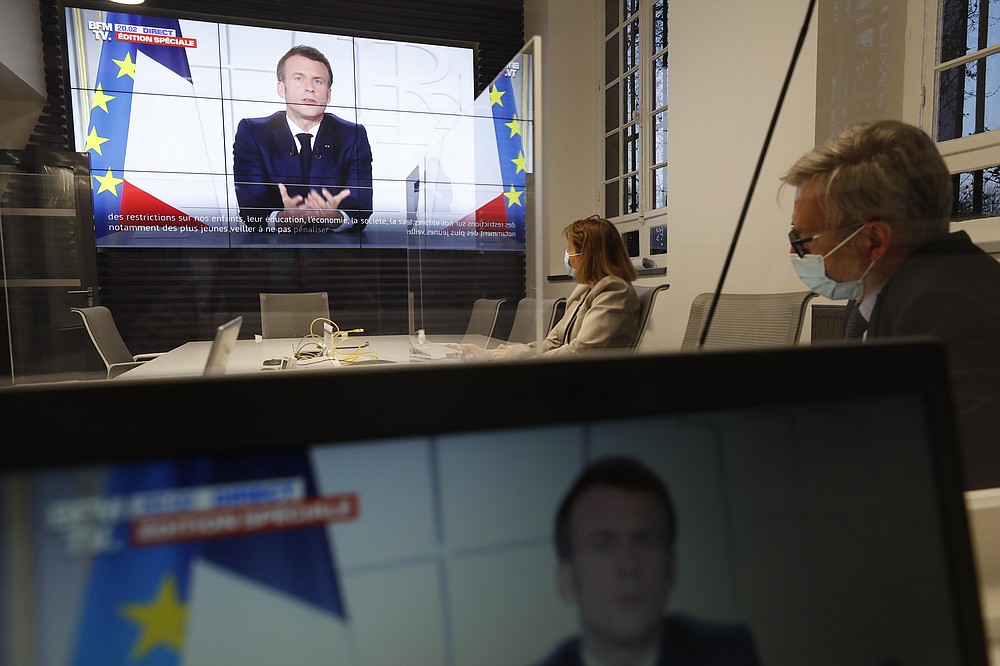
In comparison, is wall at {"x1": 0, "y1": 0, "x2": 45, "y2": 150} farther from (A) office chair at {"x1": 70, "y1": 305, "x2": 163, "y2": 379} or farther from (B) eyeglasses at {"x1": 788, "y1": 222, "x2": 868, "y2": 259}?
(B) eyeglasses at {"x1": 788, "y1": 222, "x2": 868, "y2": 259}

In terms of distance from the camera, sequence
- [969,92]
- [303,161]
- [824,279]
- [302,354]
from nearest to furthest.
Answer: [824,279] < [969,92] < [302,354] < [303,161]

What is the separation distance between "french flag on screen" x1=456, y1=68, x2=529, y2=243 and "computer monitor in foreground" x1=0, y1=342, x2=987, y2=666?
3.95 ft

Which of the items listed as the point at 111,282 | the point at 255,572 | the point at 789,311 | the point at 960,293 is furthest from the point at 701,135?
the point at 111,282

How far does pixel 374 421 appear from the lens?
7.7 inches

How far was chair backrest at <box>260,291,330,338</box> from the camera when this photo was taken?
1.30 meters

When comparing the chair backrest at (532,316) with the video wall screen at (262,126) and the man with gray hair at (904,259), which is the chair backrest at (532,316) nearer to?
the video wall screen at (262,126)

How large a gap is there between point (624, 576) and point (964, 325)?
55cm

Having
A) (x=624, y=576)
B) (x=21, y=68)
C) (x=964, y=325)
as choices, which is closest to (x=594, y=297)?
(x=964, y=325)

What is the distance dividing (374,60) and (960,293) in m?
1.28

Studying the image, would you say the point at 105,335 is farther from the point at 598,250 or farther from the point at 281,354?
the point at 598,250

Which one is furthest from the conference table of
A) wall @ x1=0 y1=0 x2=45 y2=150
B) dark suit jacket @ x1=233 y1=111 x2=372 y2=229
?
wall @ x1=0 y1=0 x2=45 y2=150

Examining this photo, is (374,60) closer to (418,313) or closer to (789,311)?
(418,313)

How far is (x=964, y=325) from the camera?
55 centimetres

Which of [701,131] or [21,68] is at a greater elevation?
[21,68]
